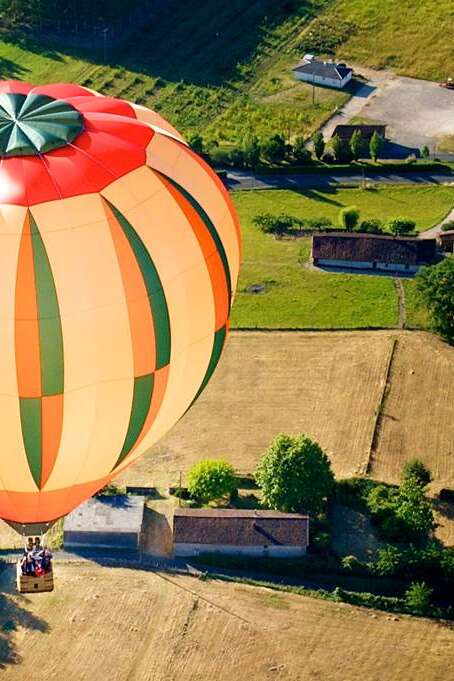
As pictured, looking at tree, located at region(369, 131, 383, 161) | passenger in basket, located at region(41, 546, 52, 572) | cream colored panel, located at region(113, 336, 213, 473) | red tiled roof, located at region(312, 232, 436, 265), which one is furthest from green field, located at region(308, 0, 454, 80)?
passenger in basket, located at region(41, 546, 52, 572)

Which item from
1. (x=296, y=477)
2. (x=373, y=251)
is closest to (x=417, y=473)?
(x=296, y=477)

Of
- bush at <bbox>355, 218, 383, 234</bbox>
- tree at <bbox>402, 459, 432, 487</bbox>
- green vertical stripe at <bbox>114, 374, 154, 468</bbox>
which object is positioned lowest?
tree at <bbox>402, 459, 432, 487</bbox>

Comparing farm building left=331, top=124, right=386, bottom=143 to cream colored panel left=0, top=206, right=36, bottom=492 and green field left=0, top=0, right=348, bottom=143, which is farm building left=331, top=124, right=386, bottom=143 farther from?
cream colored panel left=0, top=206, right=36, bottom=492

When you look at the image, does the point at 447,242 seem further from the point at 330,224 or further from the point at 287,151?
the point at 287,151

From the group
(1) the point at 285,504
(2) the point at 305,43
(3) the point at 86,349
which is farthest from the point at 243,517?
(2) the point at 305,43

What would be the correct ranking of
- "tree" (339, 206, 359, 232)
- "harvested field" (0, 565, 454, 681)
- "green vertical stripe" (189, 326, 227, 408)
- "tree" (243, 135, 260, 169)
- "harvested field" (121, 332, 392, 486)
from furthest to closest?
"tree" (243, 135, 260, 169) → "tree" (339, 206, 359, 232) → "harvested field" (121, 332, 392, 486) → "harvested field" (0, 565, 454, 681) → "green vertical stripe" (189, 326, 227, 408)

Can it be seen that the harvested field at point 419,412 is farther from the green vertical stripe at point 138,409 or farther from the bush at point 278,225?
the green vertical stripe at point 138,409
